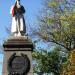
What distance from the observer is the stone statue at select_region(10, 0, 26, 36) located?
74.7ft

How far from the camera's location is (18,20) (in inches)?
905

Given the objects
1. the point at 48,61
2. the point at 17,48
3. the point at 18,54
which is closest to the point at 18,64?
the point at 18,54

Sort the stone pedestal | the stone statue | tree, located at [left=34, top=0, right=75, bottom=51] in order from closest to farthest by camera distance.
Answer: the stone pedestal < the stone statue < tree, located at [left=34, top=0, right=75, bottom=51]

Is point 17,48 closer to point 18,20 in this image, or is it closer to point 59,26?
point 18,20

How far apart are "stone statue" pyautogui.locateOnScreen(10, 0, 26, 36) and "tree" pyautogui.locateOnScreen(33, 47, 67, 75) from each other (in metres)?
17.9

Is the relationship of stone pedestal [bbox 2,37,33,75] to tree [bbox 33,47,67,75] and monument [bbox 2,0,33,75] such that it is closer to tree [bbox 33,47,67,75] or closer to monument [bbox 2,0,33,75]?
monument [bbox 2,0,33,75]

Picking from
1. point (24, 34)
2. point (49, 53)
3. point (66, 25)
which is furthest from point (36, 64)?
point (24, 34)

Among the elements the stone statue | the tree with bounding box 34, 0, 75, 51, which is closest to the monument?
the stone statue

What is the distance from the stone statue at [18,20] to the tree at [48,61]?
1787cm

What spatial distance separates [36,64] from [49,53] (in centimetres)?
193

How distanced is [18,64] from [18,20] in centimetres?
267

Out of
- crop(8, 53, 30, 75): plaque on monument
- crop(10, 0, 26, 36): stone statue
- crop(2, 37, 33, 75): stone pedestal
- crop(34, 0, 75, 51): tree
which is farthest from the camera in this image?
crop(34, 0, 75, 51): tree

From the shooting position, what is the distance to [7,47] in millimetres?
22219

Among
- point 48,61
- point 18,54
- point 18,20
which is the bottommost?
point 48,61
